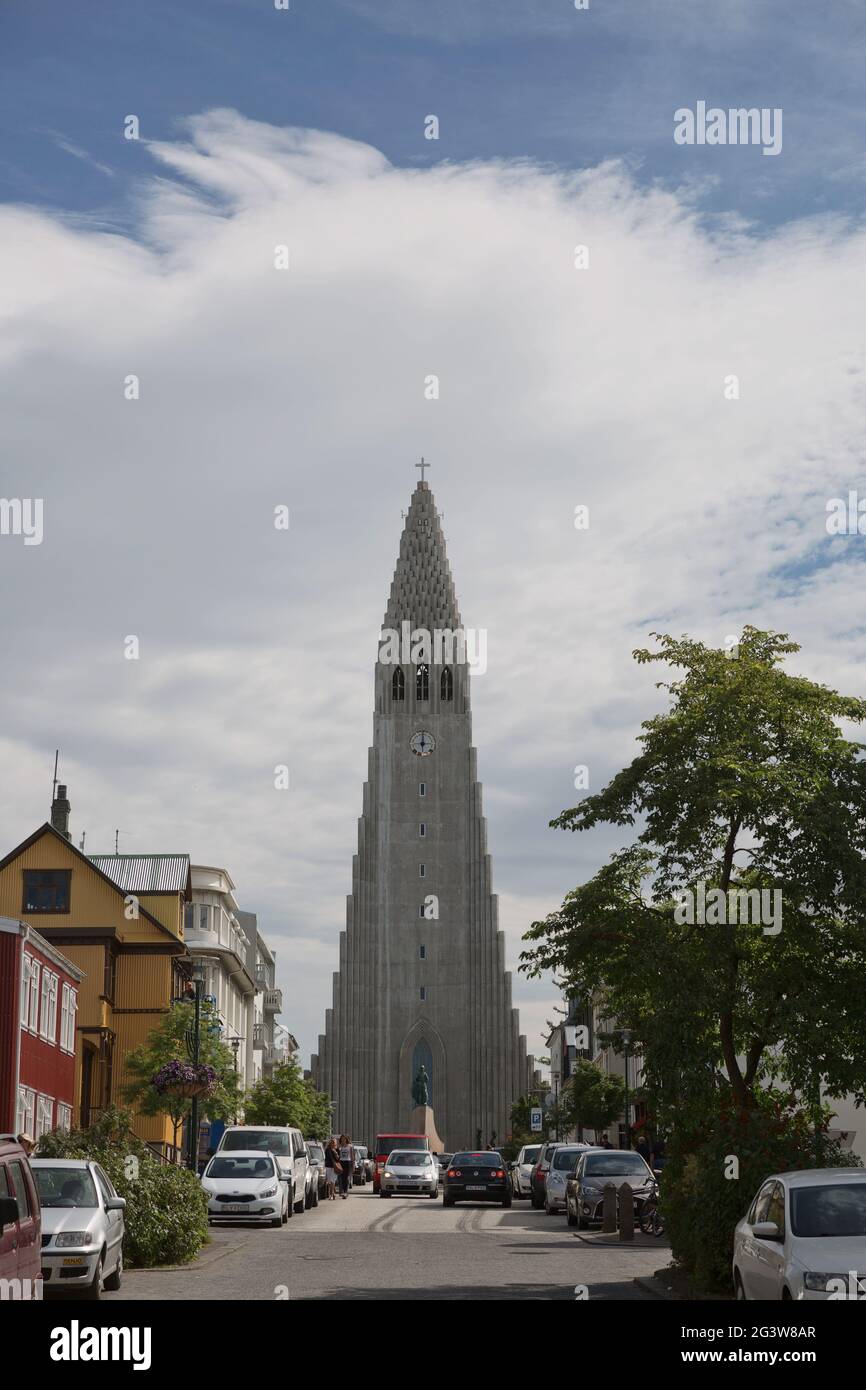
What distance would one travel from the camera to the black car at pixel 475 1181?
44.2m

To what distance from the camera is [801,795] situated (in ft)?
69.7

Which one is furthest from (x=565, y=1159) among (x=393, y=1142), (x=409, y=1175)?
(x=393, y=1142)

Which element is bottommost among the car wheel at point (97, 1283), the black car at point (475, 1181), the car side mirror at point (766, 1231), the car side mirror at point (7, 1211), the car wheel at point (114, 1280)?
the black car at point (475, 1181)

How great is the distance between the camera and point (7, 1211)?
11562mm

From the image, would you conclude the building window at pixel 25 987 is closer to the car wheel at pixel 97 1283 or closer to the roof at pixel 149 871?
the roof at pixel 149 871

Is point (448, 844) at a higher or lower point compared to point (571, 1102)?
higher

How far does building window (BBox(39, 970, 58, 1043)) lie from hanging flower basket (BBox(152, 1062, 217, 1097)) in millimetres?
3944

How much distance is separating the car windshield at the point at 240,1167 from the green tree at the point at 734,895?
13.5 metres

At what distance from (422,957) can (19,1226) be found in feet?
366

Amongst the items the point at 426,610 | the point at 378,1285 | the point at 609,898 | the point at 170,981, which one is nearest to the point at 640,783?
the point at 609,898

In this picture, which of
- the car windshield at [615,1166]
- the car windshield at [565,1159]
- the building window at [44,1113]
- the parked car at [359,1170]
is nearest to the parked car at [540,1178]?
the car windshield at [565,1159]

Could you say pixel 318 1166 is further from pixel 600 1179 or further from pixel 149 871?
pixel 149 871

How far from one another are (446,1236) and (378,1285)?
11.6 metres
